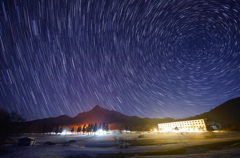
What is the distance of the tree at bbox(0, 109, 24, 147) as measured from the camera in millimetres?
29147

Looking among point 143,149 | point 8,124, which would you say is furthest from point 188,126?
point 8,124

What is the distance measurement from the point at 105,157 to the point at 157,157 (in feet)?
27.1

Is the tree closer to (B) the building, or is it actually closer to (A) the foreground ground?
(A) the foreground ground

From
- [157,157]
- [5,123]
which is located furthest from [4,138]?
[157,157]

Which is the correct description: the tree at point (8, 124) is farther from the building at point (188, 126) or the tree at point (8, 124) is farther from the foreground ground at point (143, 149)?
the building at point (188, 126)

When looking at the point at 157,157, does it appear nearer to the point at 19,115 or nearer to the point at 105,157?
the point at 105,157

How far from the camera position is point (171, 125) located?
108875mm

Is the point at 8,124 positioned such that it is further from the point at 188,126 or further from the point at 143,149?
the point at 188,126

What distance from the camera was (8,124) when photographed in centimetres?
3155

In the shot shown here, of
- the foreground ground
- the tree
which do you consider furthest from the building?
the tree

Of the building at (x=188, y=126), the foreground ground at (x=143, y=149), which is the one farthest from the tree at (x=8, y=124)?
the building at (x=188, y=126)

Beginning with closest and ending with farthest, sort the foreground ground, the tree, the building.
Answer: the foreground ground → the tree → the building

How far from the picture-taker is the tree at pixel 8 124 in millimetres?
29147

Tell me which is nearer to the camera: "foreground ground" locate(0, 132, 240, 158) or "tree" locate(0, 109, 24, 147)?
"foreground ground" locate(0, 132, 240, 158)
